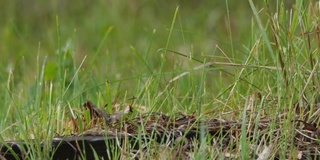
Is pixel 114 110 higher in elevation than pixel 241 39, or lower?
higher

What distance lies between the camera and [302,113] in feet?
9.07

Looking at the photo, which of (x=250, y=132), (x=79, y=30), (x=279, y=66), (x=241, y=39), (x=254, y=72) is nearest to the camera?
(x=250, y=132)

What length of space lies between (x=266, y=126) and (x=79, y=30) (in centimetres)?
460

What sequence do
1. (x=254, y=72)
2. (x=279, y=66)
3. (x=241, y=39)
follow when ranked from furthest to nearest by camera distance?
(x=241, y=39) → (x=254, y=72) → (x=279, y=66)

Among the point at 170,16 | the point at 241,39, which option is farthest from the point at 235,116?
the point at 170,16

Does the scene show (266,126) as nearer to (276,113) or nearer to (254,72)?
(276,113)

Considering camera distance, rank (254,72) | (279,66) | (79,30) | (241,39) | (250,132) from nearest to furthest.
Result: (250,132) → (279,66) → (254,72) → (241,39) → (79,30)

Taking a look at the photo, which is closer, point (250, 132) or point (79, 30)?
point (250, 132)

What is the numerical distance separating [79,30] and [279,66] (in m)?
4.48

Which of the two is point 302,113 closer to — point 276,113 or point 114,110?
point 276,113

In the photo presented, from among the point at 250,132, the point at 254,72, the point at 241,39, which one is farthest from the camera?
the point at 241,39

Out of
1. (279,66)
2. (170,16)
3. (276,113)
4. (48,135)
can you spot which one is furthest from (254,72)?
(170,16)

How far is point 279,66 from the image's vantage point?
2.88 metres

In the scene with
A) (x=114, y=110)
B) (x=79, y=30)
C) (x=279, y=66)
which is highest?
(x=279, y=66)
